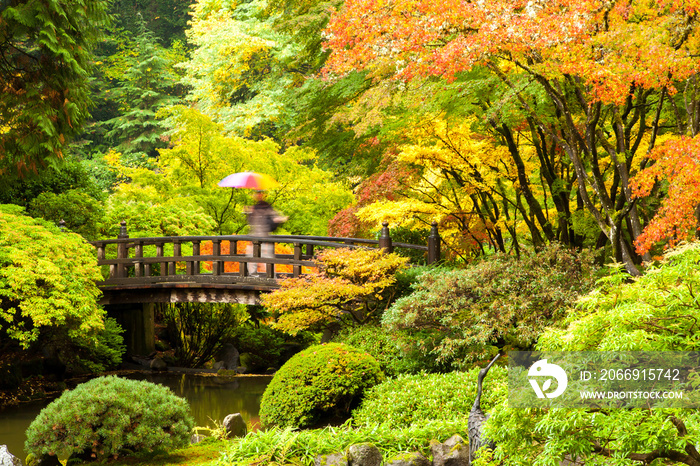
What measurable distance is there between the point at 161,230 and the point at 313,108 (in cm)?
538

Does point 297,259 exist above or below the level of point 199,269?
above

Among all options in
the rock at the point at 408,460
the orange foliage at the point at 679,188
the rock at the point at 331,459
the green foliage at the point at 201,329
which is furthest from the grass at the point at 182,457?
the green foliage at the point at 201,329

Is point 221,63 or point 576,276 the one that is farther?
point 221,63

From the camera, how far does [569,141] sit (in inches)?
317

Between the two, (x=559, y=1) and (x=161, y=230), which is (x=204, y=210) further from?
(x=559, y=1)

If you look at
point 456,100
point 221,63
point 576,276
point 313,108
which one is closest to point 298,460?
point 576,276

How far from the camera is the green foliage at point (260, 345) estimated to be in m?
15.1

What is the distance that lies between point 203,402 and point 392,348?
4.48 metres

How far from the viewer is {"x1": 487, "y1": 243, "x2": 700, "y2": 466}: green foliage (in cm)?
303

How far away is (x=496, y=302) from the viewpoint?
26.7ft

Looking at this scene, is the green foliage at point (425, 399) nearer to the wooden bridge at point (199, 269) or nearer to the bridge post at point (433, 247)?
the bridge post at point (433, 247)

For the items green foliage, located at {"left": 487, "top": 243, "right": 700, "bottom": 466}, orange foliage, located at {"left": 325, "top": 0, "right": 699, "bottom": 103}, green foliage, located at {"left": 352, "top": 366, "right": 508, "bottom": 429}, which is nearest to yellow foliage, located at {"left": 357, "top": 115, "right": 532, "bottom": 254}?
orange foliage, located at {"left": 325, "top": 0, "right": 699, "bottom": 103}

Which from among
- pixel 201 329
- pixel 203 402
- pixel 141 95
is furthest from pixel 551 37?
pixel 141 95

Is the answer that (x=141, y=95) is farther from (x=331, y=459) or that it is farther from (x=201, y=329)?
(x=331, y=459)
